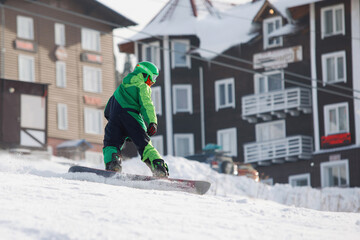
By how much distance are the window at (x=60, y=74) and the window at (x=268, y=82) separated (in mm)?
10324

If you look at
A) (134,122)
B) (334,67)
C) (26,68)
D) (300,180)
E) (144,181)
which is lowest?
(300,180)

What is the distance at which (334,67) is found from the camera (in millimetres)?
37719

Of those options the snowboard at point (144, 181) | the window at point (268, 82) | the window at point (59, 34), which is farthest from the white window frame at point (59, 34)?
the snowboard at point (144, 181)

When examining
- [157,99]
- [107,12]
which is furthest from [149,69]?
[107,12]

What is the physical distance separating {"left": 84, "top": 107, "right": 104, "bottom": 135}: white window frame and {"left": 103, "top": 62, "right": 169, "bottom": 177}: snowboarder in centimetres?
3514

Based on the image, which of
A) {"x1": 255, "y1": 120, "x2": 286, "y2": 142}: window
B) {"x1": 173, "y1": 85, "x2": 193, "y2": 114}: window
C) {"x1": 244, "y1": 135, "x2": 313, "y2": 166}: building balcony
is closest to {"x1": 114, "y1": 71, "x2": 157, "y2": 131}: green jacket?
{"x1": 244, "y1": 135, "x2": 313, "y2": 166}: building balcony

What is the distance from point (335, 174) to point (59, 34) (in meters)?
17.0

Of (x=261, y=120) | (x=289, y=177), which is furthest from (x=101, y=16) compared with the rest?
(x=289, y=177)

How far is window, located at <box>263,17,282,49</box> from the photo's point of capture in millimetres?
40688

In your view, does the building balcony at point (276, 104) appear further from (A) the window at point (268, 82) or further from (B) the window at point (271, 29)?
(B) the window at point (271, 29)

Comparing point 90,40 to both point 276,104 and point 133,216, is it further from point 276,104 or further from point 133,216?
point 133,216

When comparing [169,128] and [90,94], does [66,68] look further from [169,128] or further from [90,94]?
[169,128]

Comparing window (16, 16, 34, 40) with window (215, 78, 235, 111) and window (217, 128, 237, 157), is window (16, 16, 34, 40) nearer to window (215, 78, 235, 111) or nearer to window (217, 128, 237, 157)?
window (215, 78, 235, 111)

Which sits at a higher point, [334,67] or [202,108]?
[334,67]
